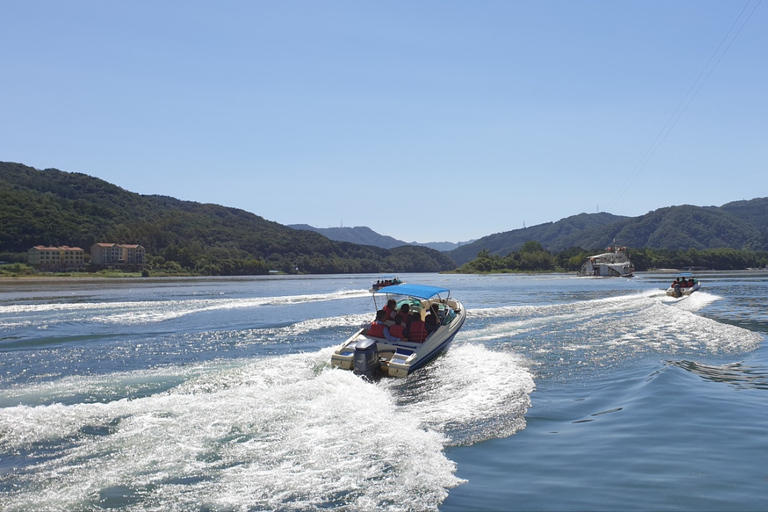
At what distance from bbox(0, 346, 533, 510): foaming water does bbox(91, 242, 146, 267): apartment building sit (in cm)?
12186

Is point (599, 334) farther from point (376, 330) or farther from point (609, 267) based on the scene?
point (609, 267)

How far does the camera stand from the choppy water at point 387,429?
23.3 ft

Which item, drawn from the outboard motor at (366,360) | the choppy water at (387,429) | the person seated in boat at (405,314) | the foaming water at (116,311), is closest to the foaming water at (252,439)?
the choppy water at (387,429)

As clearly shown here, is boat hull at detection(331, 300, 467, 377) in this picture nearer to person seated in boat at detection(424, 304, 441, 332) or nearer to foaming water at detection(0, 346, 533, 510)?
person seated in boat at detection(424, 304, 441, 332)

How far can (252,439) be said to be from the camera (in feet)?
30.0

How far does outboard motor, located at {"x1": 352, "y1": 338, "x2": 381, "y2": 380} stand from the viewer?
1520 cm

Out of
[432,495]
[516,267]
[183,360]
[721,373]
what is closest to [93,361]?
[183,360]

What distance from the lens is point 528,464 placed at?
8.25m

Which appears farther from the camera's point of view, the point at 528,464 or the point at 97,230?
the point at 97,230

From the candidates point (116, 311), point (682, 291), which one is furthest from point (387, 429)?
point (682, 291)

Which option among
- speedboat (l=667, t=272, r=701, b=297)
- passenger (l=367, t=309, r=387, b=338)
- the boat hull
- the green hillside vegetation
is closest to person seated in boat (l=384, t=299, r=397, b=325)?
passenger (l=367, t=309, r=387, b=338)

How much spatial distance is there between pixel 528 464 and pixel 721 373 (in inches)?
393

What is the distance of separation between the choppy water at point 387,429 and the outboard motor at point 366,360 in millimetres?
469

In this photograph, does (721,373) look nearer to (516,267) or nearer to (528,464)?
(528,464)
